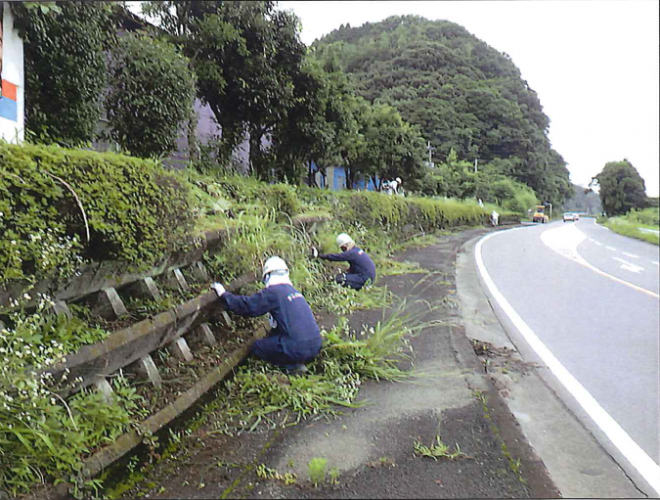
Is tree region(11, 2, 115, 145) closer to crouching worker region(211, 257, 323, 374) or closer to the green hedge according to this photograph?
the green hedge

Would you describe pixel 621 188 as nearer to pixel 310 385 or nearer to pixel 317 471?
pixel 310 385

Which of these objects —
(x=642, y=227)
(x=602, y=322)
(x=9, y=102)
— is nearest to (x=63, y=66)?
(x=9, y=102)

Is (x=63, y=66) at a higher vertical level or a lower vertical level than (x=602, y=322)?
higher

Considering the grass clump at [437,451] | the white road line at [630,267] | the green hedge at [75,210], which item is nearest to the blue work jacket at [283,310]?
the green hedge at [75,210]

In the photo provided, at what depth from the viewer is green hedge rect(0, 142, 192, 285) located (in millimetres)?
2639

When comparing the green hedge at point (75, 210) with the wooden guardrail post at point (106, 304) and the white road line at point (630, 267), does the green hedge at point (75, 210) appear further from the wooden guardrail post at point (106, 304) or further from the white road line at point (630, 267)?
the white road line at point (630, 267)

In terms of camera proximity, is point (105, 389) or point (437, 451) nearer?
point (105, 389)

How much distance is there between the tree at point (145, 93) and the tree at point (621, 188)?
6654cm

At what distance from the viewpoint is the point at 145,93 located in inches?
283

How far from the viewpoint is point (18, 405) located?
8.09 feet

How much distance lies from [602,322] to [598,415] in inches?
145

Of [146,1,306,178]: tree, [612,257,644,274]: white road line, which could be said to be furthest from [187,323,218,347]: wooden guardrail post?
[612,257,644,274]: white road line

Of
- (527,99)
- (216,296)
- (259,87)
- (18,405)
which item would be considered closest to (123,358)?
(18,405)

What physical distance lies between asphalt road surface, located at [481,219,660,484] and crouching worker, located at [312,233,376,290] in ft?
8.66
